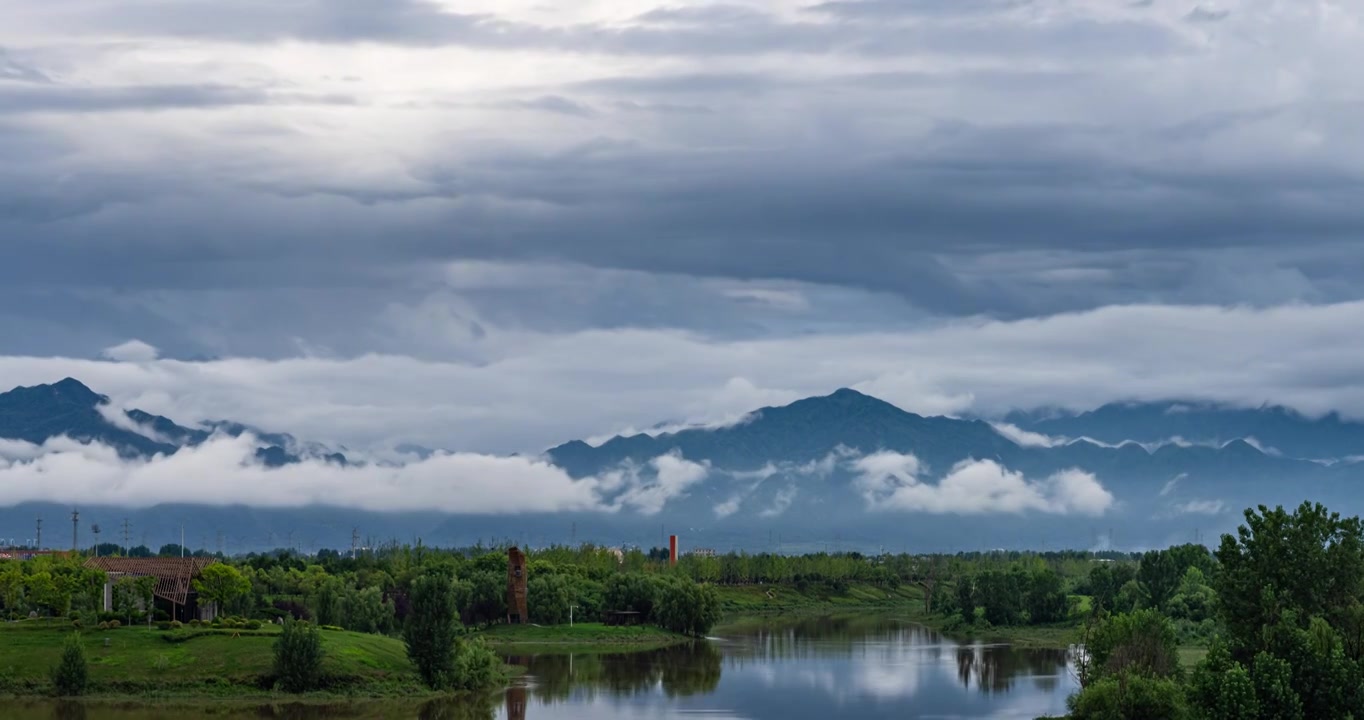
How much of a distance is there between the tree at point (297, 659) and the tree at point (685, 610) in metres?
79.4

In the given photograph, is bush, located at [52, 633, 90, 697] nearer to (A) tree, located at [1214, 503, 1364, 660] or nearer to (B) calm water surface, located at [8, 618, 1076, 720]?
(B) calm water surface, located at [8, 618, 1076, 720]

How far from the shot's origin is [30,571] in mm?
154375

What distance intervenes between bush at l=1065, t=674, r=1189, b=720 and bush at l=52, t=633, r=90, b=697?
66.2m

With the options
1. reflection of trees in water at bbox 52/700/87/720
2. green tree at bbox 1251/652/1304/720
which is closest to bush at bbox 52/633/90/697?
reflection of trees in water at bbox 52/700/87/720

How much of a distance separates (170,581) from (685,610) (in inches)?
2806

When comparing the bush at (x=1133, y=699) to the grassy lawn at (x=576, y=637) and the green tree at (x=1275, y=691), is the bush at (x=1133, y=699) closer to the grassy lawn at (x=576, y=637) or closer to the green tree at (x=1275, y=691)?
the green tree at (x=1275, y=691)

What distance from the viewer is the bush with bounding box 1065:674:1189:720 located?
93.2 m

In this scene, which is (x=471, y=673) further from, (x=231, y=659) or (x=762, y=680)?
(x=762, y=680)

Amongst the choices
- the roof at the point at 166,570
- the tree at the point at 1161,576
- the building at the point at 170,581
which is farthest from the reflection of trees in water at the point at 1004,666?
the roof at the point at 166,570

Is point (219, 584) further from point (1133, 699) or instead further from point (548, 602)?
point (1133, 699)

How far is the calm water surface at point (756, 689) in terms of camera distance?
114375mm

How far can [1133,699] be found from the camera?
310ft

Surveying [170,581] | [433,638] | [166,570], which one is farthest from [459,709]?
[166,570]

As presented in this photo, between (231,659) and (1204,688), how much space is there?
68967 mm
